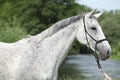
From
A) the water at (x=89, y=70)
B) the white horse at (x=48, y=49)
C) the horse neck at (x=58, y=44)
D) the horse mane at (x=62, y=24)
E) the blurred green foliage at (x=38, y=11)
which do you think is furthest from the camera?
the blurred green foliage at (x=38, y=11)

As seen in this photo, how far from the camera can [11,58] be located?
6109 mm

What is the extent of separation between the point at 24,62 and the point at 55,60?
0.51 metres

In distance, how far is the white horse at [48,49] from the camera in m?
5.99

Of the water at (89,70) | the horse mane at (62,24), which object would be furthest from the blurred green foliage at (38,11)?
the horse mane at (62,24)

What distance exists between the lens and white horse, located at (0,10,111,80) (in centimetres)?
599

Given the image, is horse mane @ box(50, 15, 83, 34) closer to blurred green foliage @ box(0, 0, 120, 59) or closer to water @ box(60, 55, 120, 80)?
water @ box(60, 55, 120, 80)

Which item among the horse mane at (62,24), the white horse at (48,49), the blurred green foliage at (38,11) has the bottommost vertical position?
the blurred green foliage at (38,11)

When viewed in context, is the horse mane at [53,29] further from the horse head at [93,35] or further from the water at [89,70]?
the water at [89,70]

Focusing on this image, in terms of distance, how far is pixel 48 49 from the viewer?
20.5 ft

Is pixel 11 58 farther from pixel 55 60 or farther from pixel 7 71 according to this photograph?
pixel 55 60

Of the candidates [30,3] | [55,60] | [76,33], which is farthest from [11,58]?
[30,3]

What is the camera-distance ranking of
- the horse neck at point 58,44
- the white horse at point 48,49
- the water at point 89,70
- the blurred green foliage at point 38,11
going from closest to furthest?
the white horse at point 48,49, the horse neck at point 58,44, the water at point 89,70, the blurred green foliage at point 38,11

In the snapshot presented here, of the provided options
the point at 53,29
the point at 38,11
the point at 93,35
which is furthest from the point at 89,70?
the point at 53,29

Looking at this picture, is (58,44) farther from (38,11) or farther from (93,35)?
(38,11)
